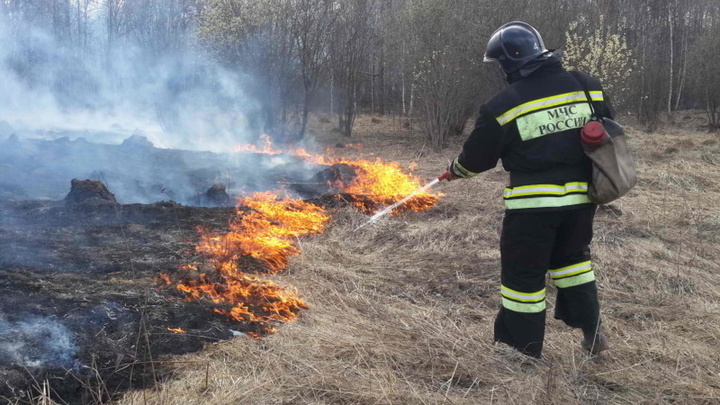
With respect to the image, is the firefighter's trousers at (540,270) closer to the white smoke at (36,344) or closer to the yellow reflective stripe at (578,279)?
the yellow reflective stripe at (578,279)

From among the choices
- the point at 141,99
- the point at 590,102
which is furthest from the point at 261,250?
the point at 141,99

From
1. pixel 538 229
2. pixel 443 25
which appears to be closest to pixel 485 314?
pixel 538 229

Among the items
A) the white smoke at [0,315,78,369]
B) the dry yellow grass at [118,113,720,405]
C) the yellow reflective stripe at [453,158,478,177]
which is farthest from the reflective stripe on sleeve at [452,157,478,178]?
the white smoke at [0,315,78,369]

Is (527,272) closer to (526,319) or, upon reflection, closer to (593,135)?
(526,319)

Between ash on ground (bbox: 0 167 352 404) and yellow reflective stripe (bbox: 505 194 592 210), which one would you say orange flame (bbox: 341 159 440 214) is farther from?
yellow reflective stripe (bbox: 505 194 592 210)

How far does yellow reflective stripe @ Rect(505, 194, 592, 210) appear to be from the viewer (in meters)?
2.86

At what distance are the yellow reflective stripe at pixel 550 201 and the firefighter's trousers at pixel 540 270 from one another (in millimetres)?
46

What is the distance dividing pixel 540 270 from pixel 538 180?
50cm

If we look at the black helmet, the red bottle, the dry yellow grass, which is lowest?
the dry yellow grass

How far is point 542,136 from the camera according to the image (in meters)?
2.87

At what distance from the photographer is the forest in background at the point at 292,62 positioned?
13.8 meters

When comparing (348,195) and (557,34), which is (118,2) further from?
(348,195)

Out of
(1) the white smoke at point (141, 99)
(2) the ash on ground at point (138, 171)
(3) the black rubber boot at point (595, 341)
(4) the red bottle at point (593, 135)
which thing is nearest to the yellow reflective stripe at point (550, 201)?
(4) the red bottle at point (593, 135)

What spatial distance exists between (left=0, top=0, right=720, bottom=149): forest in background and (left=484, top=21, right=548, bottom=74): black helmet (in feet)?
34.5
